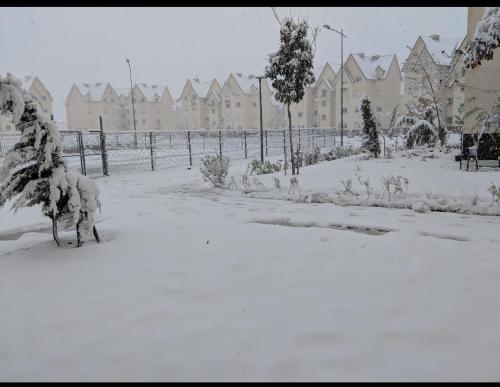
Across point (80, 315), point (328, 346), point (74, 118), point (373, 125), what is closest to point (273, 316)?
point (328, 346)

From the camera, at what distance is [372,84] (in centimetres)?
5122

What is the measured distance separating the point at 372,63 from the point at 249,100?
18.0 m

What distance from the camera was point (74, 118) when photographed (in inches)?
2657

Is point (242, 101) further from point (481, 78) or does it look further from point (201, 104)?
point (481, 78)

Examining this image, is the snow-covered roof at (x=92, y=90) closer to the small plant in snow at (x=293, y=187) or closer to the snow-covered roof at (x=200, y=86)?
the snow-covered roof at (x=200, y=86)

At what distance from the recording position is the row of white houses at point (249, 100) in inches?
1992

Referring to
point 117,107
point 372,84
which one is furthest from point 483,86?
point 117,107

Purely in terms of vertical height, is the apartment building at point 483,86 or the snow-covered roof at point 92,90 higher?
the snow-covered roof at point 92,90

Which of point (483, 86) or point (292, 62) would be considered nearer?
point (292, 62)

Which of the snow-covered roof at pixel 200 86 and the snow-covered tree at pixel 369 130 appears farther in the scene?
the snow-covered roof at pixel 200 86

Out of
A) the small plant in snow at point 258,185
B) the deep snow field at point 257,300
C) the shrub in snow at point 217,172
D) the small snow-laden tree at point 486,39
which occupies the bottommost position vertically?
the deep snow field at point 257,300

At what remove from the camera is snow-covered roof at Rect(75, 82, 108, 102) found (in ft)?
217

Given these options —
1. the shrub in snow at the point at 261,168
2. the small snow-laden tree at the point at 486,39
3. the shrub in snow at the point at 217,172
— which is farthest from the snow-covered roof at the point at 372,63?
the small snow-laden tree at the point at 486,39

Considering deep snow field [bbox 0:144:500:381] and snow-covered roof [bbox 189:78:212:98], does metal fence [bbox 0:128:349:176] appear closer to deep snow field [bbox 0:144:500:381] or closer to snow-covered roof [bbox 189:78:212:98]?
deep snow field [bbox 0:144:500:381]
